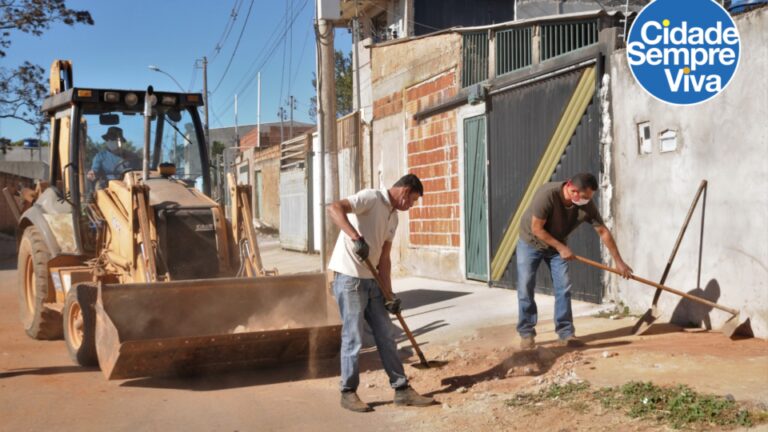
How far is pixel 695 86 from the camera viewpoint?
7980mm

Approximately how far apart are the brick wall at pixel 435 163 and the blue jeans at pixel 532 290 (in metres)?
4.92

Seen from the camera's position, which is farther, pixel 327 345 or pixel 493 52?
pixel 493 52

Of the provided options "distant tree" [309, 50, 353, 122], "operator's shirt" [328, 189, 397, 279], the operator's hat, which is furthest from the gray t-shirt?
"distant tree" [309, 50, 353, 122]

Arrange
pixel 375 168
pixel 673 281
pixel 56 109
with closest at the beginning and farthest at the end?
pixel 673 281, pixel 56 109, pixel 375 168

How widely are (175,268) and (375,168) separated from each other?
26.9ft

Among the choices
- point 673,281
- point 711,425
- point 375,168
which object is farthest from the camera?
point 375,168

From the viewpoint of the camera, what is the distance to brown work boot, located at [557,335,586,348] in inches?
292

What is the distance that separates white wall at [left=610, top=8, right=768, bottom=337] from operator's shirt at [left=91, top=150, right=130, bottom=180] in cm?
570

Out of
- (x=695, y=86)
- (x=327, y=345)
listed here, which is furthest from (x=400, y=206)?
(x=695, y=86)

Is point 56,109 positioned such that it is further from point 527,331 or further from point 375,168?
point 375,168

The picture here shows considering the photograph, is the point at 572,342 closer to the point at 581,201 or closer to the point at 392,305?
the point at 581,201

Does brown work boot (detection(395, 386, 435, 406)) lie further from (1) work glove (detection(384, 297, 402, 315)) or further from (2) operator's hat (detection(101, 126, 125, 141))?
(2) operator's hat (detection(101, 126, 125, 141))

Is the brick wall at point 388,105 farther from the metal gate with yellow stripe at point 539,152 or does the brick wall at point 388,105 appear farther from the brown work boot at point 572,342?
the brown work boot at point 572,342

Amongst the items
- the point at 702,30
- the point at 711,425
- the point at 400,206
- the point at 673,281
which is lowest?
the point at 711,425
